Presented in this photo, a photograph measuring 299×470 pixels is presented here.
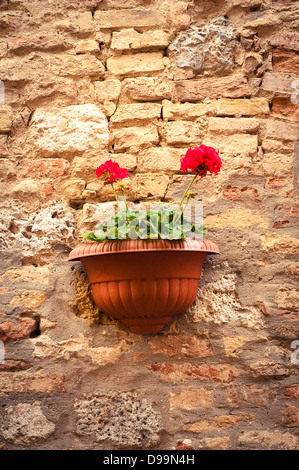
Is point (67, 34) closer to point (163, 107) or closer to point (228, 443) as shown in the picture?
point (163, 107)

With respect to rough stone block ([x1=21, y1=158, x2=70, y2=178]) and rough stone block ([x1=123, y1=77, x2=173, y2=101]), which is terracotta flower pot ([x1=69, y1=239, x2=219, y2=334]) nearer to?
rough stone block ([x1=21, y1=158, x2=70, y2=178])

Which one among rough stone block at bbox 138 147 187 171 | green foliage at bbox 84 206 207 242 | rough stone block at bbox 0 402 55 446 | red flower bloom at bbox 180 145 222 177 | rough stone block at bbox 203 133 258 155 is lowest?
rough stone block at bbox 0 402 55 446

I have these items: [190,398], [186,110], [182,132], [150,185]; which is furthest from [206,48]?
[190,398]

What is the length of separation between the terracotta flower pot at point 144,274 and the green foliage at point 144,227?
0.02 metres

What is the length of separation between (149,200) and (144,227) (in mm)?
347

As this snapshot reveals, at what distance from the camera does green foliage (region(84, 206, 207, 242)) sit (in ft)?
5.14

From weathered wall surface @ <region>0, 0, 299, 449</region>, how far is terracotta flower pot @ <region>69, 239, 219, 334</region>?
0.16 meters

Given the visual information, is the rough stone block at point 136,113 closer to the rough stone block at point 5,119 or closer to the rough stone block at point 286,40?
the rough stone block at point 5,119

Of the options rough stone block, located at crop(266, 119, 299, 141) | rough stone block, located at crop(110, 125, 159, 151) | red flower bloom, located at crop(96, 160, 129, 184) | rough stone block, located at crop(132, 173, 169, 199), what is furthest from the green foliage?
rough stone block, located at crop(266, 119, 299, 141)

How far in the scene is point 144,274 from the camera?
158 centimetres

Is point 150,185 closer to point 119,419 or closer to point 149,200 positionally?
point 149,200

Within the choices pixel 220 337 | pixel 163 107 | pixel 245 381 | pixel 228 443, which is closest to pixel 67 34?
pixel 163 107
